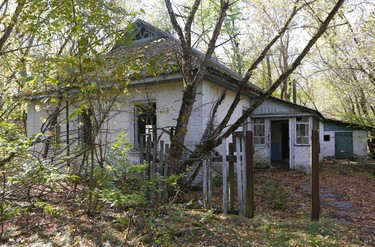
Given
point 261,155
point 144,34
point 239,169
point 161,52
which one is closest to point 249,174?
point 239,169

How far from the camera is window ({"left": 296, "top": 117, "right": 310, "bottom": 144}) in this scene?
40.3 feet

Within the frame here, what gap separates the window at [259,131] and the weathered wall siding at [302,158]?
1464mm

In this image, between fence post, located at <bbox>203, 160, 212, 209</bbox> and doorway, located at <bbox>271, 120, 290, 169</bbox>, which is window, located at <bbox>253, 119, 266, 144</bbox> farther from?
fence post, located at <bbox>203, 160, 212, 209</bbox>

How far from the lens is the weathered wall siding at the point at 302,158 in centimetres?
1214

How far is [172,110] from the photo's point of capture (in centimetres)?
895

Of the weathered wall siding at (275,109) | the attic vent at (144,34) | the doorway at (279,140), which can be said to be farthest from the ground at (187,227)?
the doorway at (279,140)

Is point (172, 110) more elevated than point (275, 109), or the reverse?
point (275, 109)

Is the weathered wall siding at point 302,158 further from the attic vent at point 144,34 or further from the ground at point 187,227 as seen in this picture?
the attic vent at point 144,34

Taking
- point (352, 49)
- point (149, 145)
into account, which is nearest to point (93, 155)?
point (149, 145)

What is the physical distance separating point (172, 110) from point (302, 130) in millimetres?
6530

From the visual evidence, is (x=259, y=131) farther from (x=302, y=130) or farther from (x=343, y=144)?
(x=343, y=144)

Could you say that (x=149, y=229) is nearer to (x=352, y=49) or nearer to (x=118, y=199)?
(x=118, y=199)

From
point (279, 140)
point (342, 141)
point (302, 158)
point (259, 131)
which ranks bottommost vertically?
point (302, 158)

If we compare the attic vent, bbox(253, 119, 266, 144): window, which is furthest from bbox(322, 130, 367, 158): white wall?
the attic vent
